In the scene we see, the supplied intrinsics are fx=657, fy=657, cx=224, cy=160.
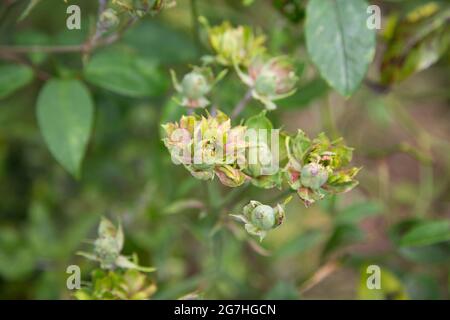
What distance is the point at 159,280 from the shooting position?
160 centimetres

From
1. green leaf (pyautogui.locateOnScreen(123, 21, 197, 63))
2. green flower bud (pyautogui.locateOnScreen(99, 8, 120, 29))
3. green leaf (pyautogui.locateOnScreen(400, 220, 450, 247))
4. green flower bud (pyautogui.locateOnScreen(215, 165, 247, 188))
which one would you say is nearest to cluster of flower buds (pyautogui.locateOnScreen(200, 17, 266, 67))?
green flower bud (pyautogui.locateOnScreen(99, 8, 120, 29))

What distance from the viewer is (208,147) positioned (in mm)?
956

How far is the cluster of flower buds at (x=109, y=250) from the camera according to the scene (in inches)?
43.4

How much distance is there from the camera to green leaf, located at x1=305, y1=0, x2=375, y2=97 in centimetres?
117

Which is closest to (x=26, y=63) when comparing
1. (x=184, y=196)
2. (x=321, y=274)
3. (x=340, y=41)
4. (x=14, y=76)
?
(x=14, y=76)

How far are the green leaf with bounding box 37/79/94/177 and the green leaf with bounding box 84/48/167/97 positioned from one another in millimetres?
54

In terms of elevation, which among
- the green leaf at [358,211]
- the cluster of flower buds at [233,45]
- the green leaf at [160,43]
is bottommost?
the green leaf at [358,211]

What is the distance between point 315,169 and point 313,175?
0.4 inches

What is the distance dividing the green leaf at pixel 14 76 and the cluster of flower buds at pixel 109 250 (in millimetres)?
375

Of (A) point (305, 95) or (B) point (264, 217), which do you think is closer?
(B) point (264, 217)

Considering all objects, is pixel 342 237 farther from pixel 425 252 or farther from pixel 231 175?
pixel 231 175

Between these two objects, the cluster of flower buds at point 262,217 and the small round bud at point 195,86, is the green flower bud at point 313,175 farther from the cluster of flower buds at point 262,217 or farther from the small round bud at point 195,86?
the small round bud at point 195,86

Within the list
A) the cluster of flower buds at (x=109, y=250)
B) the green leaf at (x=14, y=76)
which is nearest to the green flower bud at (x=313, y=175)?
the cluster of flower buds at (x=109, y=250)
